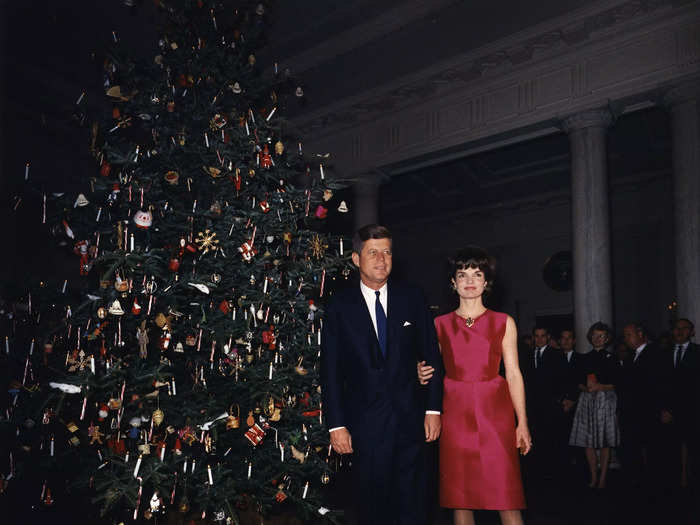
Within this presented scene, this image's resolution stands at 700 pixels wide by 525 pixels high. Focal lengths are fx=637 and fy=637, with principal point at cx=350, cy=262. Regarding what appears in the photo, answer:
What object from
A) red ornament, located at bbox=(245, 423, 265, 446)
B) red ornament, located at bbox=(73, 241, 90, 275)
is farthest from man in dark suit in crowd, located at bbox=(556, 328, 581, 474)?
red ornament, located at bbox=(73, 241, 90, 275)

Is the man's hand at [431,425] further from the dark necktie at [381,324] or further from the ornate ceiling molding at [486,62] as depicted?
the ornate ceiling molding at [486,62]

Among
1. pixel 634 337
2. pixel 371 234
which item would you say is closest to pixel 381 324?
pixel 371 234

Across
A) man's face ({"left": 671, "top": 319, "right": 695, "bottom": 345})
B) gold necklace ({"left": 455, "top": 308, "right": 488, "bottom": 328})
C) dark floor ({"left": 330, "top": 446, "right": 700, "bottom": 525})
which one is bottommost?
dark floor ({"left": 330, "top": 446, "right": 700, "bottom": 525})

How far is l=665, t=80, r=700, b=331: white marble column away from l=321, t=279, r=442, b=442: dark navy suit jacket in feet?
21.3

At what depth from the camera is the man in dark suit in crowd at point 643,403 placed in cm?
722

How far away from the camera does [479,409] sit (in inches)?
144

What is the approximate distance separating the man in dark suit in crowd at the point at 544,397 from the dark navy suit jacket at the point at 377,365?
16.5ft

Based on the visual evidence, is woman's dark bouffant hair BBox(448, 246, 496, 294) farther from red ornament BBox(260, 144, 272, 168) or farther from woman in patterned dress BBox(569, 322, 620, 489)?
woman in patterned dress BBox(569, 322, 620, 489)

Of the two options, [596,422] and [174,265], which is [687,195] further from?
[174,265]

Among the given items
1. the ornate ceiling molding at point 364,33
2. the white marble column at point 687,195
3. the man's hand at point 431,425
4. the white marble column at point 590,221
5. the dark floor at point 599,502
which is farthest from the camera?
the ornate ceiling molding at point 364,33

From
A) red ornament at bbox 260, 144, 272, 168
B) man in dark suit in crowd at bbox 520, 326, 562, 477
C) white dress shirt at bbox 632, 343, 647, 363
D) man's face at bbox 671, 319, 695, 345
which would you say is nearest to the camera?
red ornament at bbox 260, 144, 272, 168

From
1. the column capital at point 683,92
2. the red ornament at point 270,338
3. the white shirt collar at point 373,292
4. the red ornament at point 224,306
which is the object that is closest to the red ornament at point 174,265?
the red ornament at point 224,306

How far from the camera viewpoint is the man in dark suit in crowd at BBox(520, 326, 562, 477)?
329 inches

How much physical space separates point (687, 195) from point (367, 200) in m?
5.98
